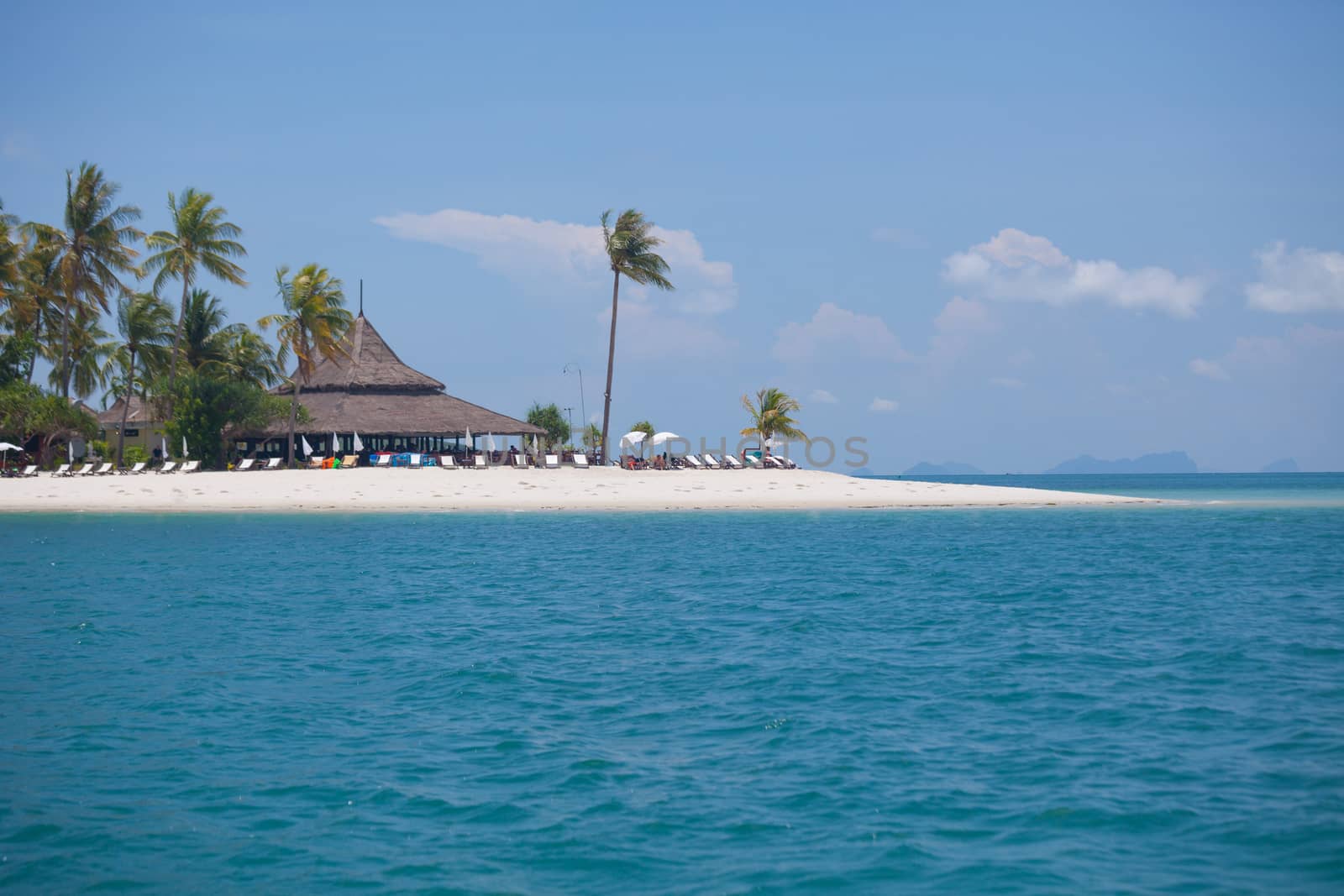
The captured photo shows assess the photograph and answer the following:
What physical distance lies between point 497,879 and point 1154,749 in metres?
4.38

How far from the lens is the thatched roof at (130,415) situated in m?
49.4

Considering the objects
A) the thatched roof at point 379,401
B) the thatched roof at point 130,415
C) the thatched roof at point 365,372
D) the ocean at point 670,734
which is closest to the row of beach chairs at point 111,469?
the thatched roof at point 379,401

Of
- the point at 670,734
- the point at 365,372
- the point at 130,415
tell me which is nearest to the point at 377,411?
the point at 365,372

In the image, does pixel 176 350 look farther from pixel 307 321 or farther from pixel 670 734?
pixel 670 734

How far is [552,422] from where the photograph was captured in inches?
3120

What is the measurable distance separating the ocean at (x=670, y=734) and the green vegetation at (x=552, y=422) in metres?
60.2

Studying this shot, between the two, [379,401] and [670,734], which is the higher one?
[379,401]

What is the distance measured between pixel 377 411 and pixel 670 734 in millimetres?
37592

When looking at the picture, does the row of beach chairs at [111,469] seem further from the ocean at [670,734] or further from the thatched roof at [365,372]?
the ocean at [670,734]

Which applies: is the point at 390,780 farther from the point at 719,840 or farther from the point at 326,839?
the point at 719,840

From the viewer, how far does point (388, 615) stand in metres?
13.0

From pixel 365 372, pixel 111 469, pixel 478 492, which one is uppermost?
pixel 365 372

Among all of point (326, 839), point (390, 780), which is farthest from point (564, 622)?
point (326, 839)

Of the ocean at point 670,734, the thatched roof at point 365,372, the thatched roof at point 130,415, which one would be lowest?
Answer: the ocean at point 670,734
